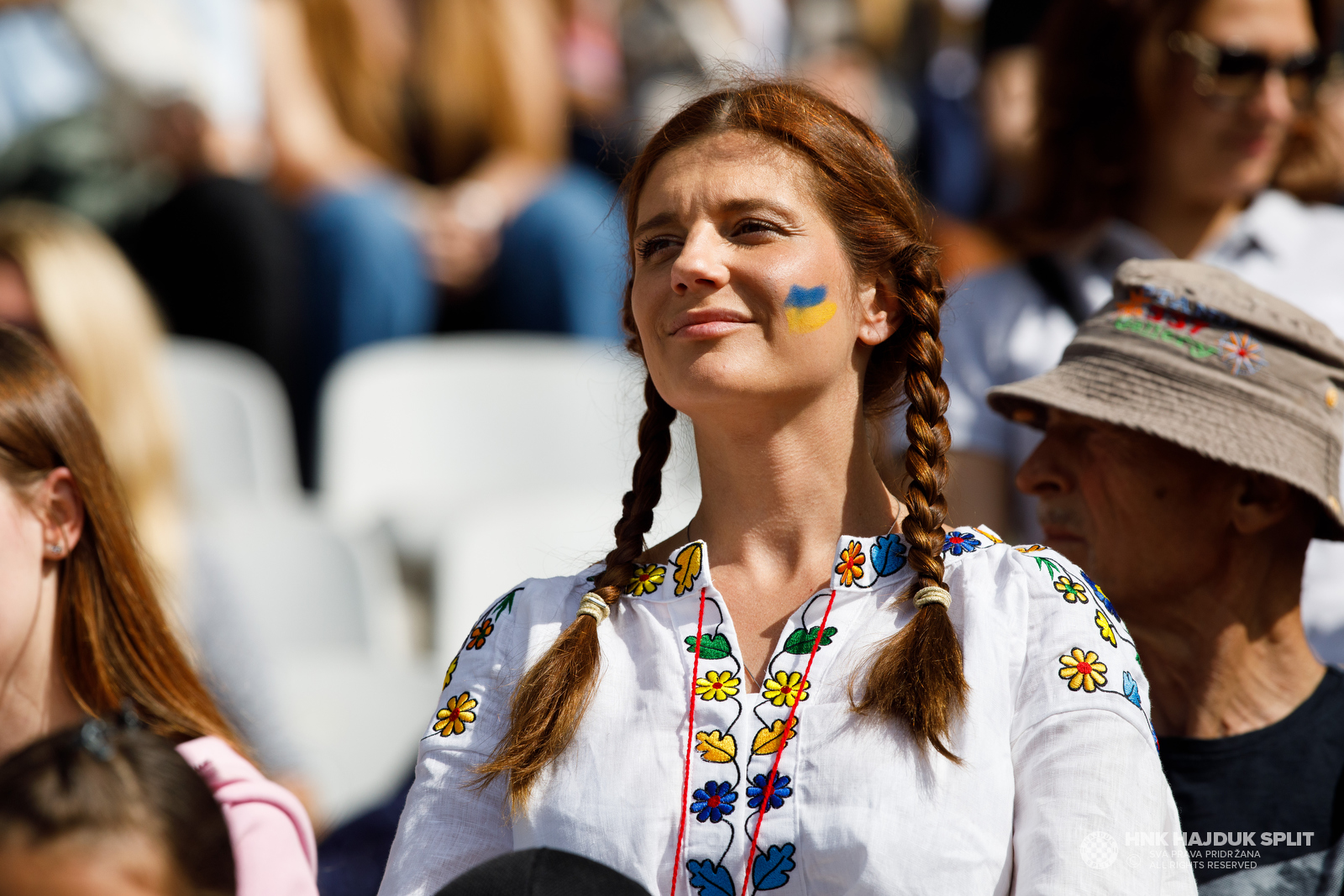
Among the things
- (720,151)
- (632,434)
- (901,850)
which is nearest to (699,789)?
(901,850)

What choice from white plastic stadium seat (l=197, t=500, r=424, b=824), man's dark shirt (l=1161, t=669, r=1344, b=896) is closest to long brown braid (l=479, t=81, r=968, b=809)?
man's dark shirt (l=1161, t=669, r=1344, b=896)

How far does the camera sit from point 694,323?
184 centimetres

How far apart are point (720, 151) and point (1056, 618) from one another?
741mm

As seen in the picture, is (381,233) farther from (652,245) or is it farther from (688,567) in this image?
(688,567)

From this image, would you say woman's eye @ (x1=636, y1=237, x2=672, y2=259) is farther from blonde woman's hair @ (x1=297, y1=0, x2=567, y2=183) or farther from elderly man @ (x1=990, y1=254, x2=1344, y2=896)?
blonde woman's hair @ (x1=297, y1=0, x2=567, y2=183)

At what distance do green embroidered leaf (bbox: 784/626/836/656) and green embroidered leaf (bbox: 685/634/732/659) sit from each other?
76 millimetres

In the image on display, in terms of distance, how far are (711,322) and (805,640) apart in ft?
1.38

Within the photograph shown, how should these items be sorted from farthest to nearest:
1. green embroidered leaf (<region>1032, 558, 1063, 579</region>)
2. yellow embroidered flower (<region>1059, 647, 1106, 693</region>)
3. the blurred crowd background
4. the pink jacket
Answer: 1. the blurred crowd background
2. the pink jacket
3. green embroidered leaf (<region>1032, 558, 1063, 579</region>)
4. yellow embroidered flower (<region>1059, 647, 1106, 693</region>)

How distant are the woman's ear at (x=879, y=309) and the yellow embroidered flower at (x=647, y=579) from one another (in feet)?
1.37

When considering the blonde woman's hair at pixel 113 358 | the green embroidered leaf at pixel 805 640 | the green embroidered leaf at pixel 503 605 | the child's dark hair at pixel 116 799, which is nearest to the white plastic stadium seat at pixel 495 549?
the blonde woman's hair at pixel 113 358

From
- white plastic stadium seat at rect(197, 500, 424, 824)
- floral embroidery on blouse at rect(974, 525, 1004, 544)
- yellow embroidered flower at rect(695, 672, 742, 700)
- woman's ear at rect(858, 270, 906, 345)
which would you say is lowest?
white plastic stadium seat at rect(197, 500, 424, 824)

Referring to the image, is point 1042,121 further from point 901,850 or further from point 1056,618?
point 901,850

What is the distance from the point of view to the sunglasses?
9.10ft

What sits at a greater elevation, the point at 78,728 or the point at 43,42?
the point at 43,42
